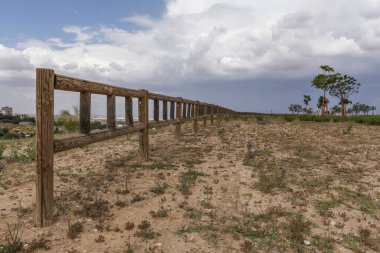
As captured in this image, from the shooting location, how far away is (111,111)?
20.0 feet

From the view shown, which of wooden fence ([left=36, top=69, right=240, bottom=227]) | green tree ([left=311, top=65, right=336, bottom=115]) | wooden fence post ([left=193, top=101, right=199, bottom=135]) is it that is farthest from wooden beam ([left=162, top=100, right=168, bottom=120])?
green tree ([left=311, top=65, right=336, bottom=115])

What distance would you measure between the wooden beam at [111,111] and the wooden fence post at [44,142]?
1886 millimetres

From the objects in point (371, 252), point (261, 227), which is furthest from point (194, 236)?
point (371, 252)

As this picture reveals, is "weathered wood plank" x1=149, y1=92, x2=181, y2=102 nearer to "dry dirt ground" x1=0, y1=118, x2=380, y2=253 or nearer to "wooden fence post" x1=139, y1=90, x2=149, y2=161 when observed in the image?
"wooden fence post" x1=139, y1=90, x2=149, y2=161

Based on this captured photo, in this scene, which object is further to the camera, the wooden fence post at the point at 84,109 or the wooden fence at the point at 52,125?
the wooden fence post at the point at 84,109

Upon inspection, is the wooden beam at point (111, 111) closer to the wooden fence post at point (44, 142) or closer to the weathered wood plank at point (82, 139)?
the weathered wood plank at point (82, 139)

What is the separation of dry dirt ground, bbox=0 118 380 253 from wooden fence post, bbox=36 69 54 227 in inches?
10.7

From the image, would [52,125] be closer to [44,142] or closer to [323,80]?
[44,142]

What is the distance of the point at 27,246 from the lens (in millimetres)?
3682

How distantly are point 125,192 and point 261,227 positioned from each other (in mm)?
2325

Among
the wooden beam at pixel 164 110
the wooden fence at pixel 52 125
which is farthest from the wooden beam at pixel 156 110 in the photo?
the wooden fence at pixel 52 125

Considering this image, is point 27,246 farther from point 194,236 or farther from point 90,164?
point 90,164

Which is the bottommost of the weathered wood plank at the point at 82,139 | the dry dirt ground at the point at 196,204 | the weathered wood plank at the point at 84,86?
the dry dirt ground at the point at 196,204

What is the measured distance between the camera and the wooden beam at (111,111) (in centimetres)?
605
